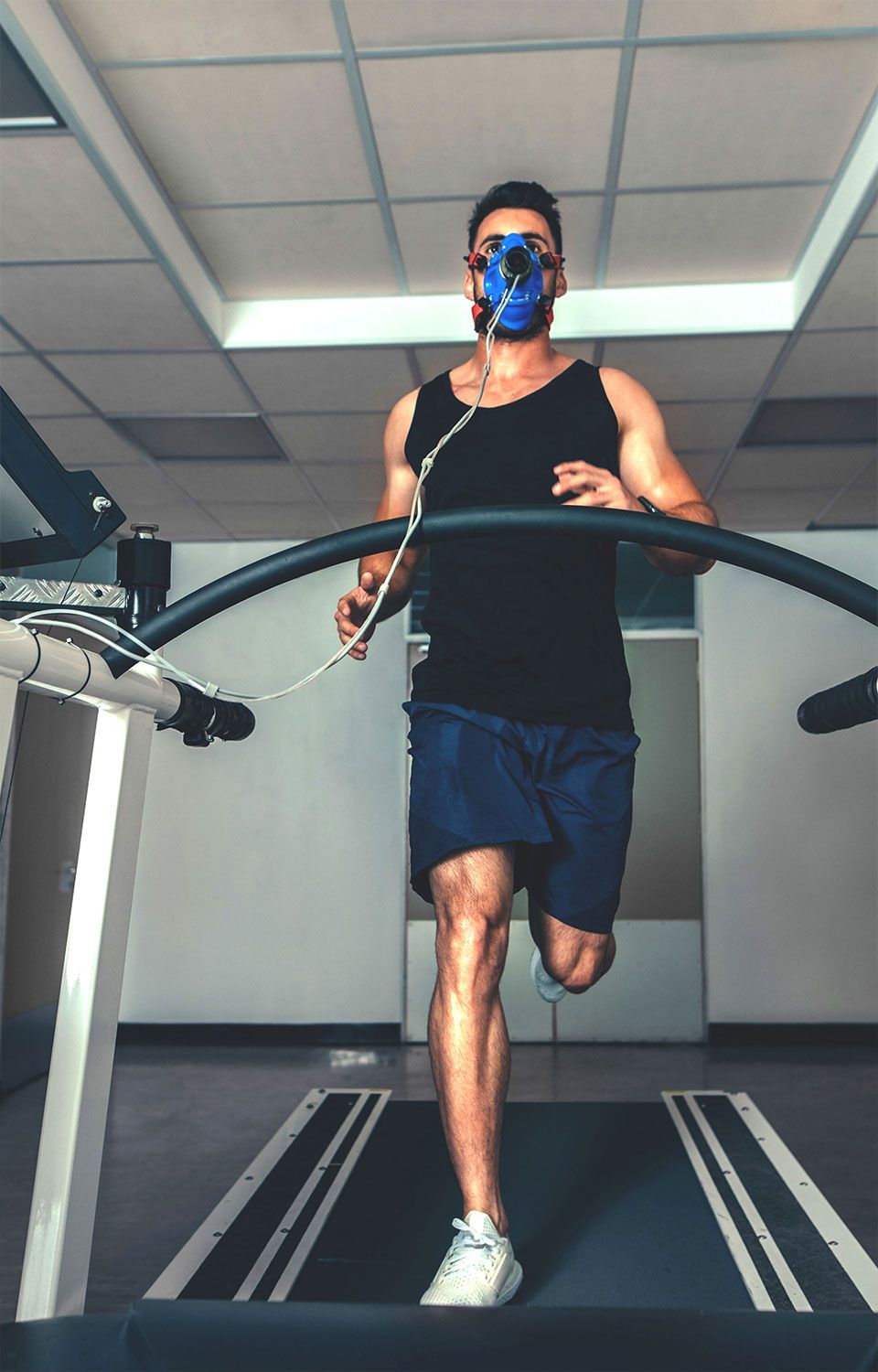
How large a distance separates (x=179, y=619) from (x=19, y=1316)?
746mm

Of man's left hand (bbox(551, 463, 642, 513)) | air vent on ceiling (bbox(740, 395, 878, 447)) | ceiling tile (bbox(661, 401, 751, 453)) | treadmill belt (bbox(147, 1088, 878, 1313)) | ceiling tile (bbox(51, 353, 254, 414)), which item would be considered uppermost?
air vent on ceiling (bbox(740, 395, 878, 447))

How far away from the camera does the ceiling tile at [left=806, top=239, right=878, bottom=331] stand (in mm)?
2973

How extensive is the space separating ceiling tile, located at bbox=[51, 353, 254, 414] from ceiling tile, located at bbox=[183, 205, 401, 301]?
0.30m

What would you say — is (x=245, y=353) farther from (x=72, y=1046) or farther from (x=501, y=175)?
(x=72, y=1046)

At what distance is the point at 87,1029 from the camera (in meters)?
1.25

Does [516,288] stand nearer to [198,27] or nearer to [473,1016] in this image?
[473,1016]

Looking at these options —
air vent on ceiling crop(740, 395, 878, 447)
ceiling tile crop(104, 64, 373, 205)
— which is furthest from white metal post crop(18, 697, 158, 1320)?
air vent on ceiling crop(740, 395, 878, 447)

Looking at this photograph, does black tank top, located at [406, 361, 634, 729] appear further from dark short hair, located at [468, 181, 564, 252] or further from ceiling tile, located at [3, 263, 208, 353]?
ceiling tile, located at [3, 263, 208, 353]

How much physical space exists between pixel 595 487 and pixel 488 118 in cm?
171

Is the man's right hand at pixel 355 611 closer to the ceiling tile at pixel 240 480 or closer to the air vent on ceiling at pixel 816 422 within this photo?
the air vent on ceiling at pixel 816 422

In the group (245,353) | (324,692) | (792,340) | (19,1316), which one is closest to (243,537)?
(324,692)

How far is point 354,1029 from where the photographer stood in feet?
17.2

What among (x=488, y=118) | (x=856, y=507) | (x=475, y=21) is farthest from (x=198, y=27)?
(x=856, y=507)

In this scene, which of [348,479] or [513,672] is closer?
[513,672]
